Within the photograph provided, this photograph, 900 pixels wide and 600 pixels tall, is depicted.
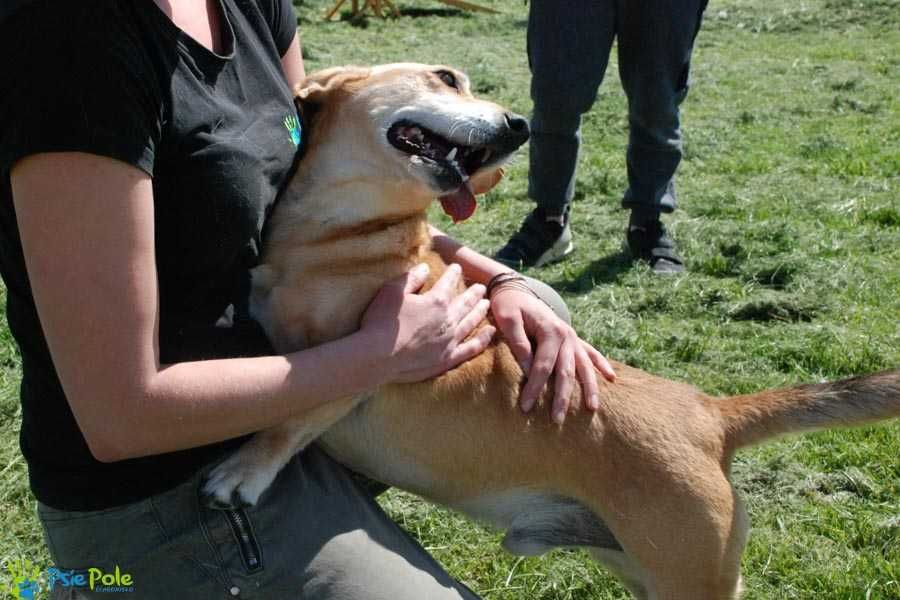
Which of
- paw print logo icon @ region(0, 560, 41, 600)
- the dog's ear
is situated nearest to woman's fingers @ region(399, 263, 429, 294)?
the dog's ear

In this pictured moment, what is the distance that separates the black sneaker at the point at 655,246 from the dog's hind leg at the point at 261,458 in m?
3.63

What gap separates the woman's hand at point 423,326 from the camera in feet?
8.09

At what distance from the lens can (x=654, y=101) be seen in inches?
234

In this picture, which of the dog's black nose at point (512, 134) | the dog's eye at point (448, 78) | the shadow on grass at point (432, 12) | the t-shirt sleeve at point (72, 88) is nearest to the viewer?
the t-shirt sleeve at point (72, 88)

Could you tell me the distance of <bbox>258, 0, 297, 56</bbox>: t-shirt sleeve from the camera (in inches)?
108

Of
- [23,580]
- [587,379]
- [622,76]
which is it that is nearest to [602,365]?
[587,379]

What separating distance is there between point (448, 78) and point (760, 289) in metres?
3.06

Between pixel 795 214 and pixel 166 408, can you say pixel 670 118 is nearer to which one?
pixel 795 214

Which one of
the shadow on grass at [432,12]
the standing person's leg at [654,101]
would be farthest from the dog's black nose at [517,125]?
the shadow on grass at [432,12]

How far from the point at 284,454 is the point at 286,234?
70cm

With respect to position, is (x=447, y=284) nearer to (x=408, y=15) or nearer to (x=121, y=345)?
(x=121, y=345)

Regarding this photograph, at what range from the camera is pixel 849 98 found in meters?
10.0

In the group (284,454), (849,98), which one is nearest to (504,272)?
(284,454)

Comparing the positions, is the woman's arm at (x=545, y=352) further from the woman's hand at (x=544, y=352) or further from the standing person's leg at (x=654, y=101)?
the standing person's leg at (x=654, y=101)
